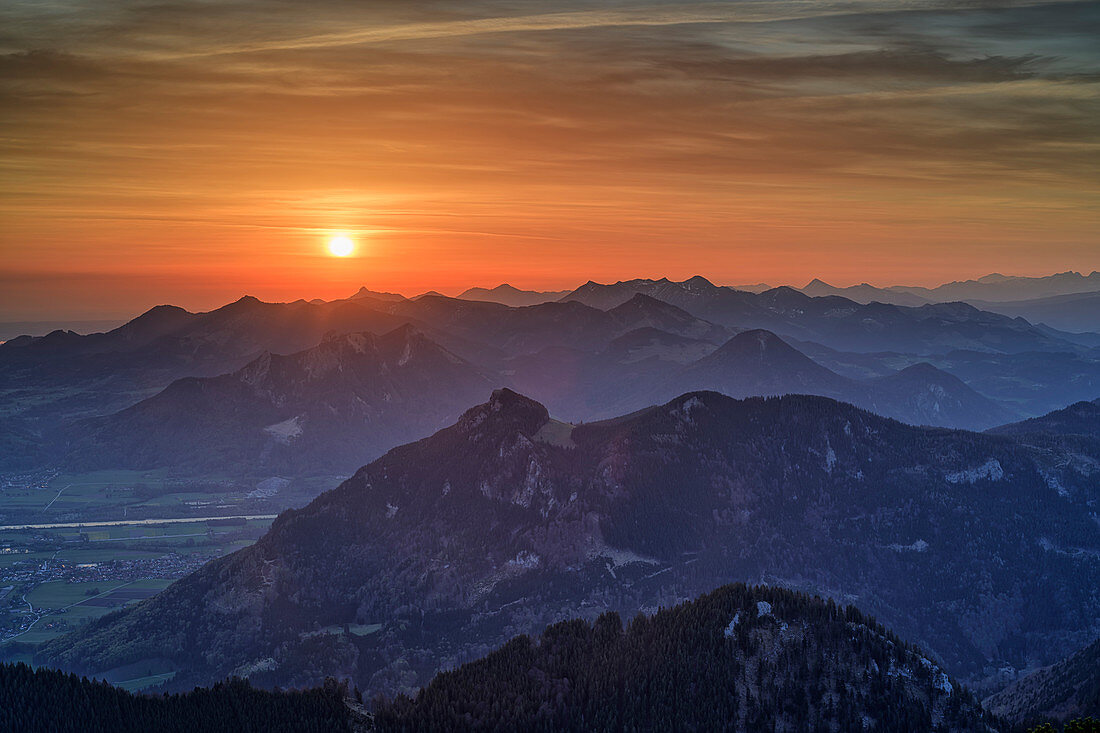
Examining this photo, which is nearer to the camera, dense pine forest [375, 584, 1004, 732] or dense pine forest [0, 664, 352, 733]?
dense pine forest [0, 664, 352, 733]

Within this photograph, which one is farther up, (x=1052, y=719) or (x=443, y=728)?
(x=443, y=728)

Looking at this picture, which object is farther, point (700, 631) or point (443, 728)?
point (700, 631)

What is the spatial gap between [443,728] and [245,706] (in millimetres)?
41834

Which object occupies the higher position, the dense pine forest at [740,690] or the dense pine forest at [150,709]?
the dense pine forest at [150,709]

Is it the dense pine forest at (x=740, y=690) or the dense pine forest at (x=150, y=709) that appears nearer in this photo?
the dense pine forest at (x=150, y=709)

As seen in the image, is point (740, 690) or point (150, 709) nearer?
point (150, 709)

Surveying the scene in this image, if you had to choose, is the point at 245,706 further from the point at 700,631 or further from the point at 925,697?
the point at 925,697

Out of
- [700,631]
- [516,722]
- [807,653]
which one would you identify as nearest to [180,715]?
[516,722]

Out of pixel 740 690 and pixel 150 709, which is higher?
pixel 150 709

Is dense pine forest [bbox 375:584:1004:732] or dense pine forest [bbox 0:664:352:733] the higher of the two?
dense pine forest [bbox 0:664:352:733]

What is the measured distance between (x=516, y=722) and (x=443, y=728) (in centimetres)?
1447

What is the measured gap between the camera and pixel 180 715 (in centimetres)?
18425

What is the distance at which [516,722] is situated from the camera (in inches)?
7254

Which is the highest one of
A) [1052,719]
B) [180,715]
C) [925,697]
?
[180,715]
